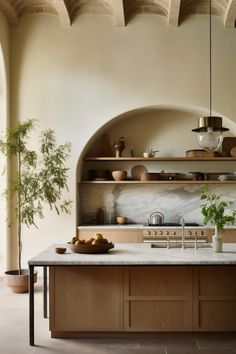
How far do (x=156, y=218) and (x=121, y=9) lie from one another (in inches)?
130

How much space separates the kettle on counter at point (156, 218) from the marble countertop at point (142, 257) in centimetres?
275

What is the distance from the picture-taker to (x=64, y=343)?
411cm

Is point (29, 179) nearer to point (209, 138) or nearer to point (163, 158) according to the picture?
point (163, 158)

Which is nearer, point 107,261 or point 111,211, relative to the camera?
point 107,261

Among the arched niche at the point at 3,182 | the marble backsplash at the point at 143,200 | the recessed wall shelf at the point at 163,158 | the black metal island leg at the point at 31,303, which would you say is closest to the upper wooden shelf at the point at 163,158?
the recessed wall shelf at the point at 163,158

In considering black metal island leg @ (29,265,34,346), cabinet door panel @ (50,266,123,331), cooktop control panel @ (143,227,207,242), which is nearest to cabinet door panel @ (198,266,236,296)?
cabinet door panel @ (50,266,123,331)

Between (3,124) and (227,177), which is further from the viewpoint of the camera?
(227,177)

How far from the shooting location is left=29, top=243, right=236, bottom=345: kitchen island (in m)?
4.16

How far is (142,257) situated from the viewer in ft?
12.9

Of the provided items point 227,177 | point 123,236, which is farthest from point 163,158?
point 123,236

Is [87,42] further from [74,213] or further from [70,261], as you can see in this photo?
[70,261]

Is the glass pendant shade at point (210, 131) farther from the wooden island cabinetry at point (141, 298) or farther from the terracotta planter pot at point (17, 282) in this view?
the terracotta planter pot at point (17, 282)

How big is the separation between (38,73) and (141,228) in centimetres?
299

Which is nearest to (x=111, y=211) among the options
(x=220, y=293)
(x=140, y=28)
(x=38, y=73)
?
(x=38, y=73)
